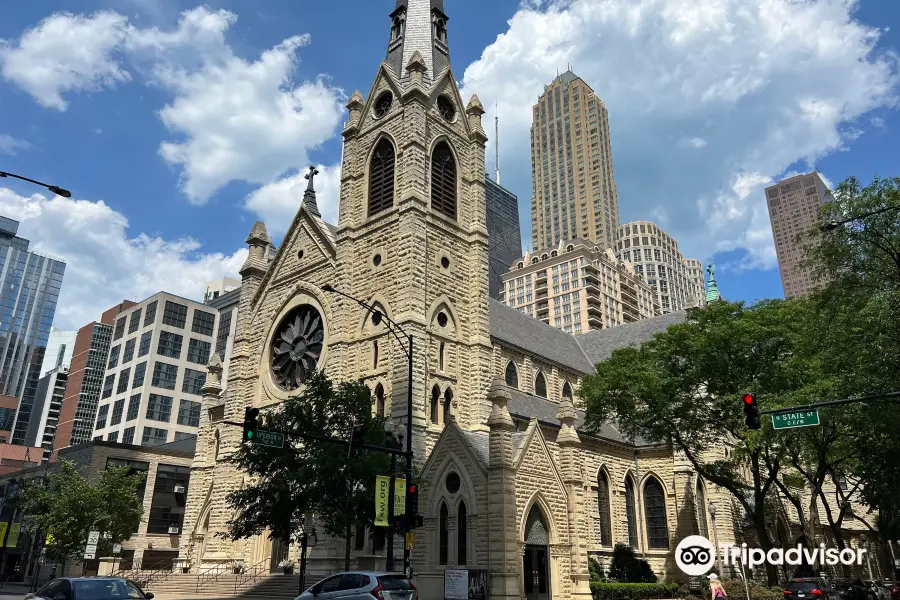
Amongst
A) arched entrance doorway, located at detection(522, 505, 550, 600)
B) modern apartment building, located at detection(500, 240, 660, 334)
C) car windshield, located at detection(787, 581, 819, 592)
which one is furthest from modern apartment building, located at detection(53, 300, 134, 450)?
car windshield, located at detection(787, 581, 819, 592)

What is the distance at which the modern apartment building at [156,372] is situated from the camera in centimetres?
8719

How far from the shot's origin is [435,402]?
109 ft

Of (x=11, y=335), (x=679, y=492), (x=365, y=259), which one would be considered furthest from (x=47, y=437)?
(x=679, y=492)

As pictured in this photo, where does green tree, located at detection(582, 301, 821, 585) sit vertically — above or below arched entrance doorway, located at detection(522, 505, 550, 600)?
above

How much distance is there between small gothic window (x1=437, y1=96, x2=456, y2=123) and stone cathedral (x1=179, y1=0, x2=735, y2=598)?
0.14 metres

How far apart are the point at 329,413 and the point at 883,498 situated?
26.7m

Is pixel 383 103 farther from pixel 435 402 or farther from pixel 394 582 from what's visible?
pixel 394 582

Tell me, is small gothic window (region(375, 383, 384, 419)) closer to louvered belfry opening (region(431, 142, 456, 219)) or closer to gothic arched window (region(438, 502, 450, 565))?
gothic arched window (region(438, 502, 450, 565))

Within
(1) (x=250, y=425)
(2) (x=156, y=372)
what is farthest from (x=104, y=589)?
(2) (x=156, y=372)

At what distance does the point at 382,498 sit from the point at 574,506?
1046 centimetres

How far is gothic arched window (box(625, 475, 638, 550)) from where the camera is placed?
38.2 metres

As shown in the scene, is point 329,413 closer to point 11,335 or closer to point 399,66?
point 399,66

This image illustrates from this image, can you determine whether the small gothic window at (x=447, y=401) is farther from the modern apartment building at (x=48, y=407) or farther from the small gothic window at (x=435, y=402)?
the modern apartment building at (x=48, y=407)

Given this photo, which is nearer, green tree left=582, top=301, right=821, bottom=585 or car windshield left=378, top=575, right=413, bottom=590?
car windshield left=378, top=575, right=413, bottom=590
